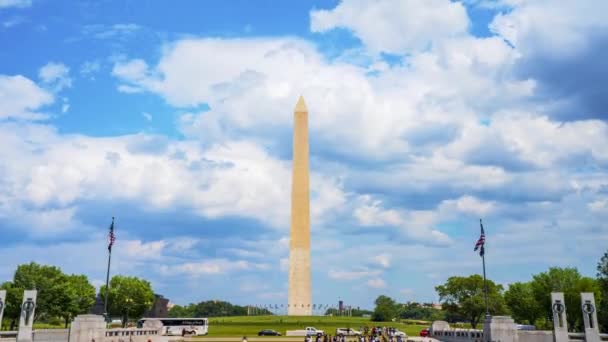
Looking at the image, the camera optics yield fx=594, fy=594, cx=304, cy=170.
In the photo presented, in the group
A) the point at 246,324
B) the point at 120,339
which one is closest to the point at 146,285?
the point at 246,324

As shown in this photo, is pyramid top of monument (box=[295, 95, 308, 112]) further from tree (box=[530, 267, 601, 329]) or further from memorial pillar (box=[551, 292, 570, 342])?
memorial pillar (box=[551, 292, 570, 342])

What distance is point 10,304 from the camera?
67812 mm

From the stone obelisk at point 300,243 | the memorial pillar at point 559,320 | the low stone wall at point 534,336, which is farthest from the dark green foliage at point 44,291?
the memorial pillar at point 559,320

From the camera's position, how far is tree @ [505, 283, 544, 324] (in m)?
82.1

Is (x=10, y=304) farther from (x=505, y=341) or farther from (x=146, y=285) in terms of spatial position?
(x=505, y=341)

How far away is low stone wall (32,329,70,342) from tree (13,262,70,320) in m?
29.2

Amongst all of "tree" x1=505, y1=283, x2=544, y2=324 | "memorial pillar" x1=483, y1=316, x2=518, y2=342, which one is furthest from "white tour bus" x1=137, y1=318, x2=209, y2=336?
"tree" x1=505, y1=283, x2=544, y2=324

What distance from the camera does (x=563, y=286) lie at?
253 ft

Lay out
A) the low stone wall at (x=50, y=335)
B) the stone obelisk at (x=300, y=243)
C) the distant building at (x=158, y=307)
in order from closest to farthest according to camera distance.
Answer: the low stone wall at (x=50, y=335) → the stone obelisk at (x=300, y=243) → the distant building at (x=158, y=307)

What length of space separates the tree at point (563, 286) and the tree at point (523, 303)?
6.13 feet

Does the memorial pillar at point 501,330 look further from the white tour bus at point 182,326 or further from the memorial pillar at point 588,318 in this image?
the white tour bus at point 182,326

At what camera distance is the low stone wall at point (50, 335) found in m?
41.7

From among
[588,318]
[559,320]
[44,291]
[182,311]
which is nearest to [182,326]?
[44,291]

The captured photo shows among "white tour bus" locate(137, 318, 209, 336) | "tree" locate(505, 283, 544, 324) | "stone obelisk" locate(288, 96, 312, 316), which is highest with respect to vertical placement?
"stone obelisk" locate(288, 96, 312, 316)
